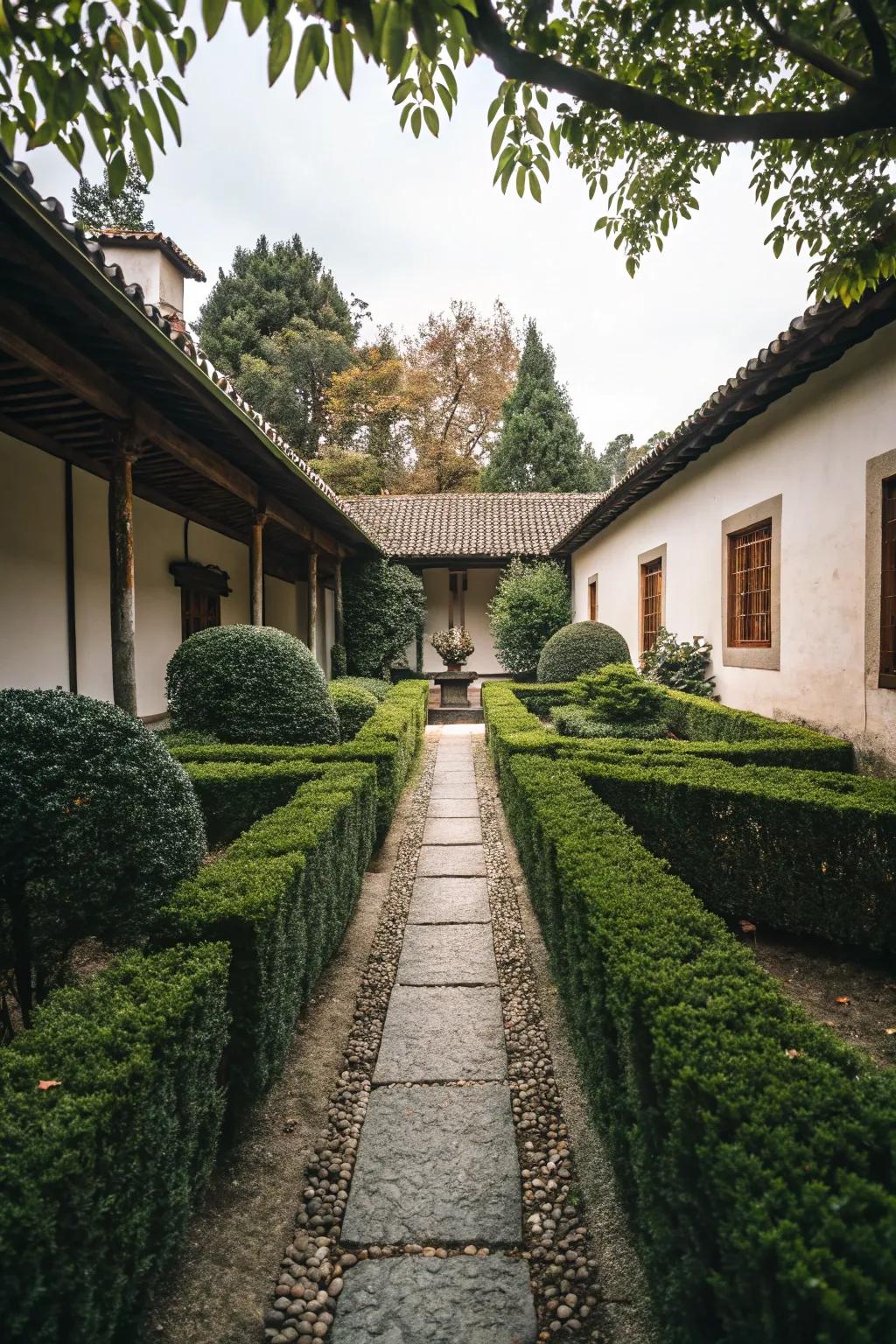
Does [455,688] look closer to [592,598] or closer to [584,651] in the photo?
[584,651]

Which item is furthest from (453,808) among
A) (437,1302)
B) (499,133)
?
(499,133)

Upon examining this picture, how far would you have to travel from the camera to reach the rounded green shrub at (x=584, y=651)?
11.0m

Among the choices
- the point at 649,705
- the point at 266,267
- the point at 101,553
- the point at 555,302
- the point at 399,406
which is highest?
the point at 266,267

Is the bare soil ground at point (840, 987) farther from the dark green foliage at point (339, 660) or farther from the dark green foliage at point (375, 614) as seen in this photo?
the dark green foliage at point (375, 614)

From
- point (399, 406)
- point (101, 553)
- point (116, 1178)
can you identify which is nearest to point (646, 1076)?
point (116, 1178)

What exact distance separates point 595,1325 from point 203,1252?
986mm

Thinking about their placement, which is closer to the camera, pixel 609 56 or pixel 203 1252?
pixel 203 1252

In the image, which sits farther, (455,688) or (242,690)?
(455,688)

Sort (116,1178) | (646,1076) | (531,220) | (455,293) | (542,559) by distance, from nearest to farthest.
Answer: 1. (116,1178)
2. (646,1076)
3. (531,220)
4. (542,559)
5. (455,293)

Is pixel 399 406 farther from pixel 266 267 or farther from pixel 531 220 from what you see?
pixel 531 220

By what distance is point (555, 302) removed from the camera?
24.5 metres

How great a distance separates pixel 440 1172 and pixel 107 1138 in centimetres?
111

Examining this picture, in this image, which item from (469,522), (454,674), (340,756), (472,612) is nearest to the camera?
(340,756)

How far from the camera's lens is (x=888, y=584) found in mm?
4898
